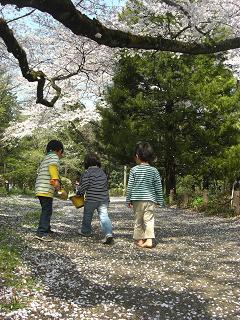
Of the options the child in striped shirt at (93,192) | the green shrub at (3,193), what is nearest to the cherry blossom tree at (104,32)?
the child in striped shirt at (93,192)

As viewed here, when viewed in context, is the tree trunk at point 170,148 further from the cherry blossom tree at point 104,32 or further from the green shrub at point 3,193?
the green shrub at point 3,193

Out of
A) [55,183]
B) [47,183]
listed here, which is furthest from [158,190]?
[47,183]

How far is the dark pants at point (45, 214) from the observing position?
7.63 m

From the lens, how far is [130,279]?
5.19 m

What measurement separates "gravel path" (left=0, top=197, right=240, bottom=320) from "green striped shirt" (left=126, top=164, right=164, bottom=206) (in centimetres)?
87

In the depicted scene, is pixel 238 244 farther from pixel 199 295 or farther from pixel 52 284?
pixel 52 284

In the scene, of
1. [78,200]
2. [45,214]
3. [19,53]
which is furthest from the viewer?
[19,53]

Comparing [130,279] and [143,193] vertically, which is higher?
[143,193]

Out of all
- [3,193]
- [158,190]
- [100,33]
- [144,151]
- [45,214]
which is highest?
[100,33]

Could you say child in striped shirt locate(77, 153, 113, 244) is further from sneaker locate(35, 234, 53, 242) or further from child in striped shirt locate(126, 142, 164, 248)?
sneaker locate(35, 234, 53, 242)

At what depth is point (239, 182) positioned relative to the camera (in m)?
15.1

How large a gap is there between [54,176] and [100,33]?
8.49 ft

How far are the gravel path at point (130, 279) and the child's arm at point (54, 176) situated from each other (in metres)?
1.00

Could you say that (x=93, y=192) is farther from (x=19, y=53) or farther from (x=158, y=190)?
(x=19, y=53)
